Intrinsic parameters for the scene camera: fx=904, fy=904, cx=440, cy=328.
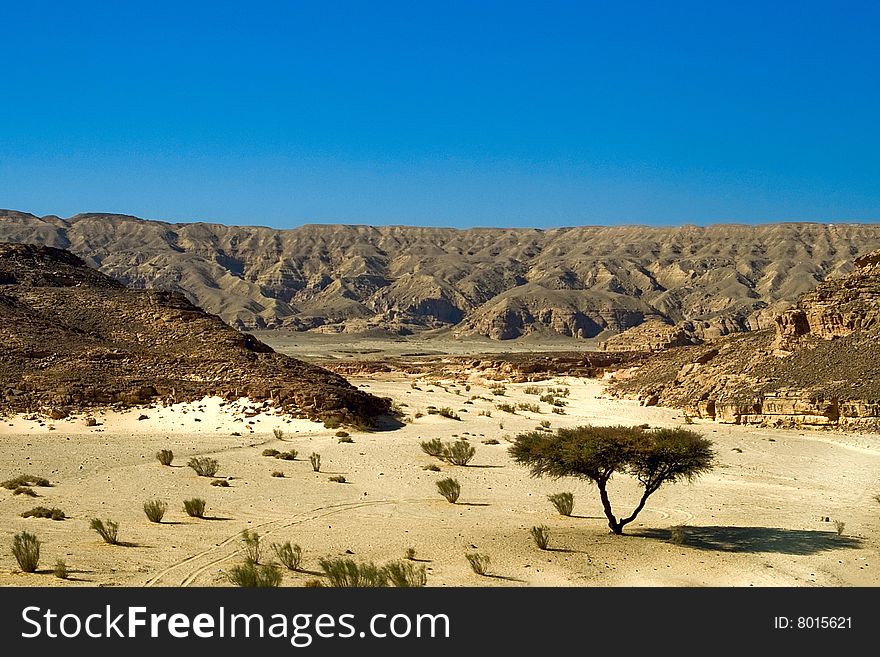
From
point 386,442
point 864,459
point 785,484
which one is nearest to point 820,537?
point 785,484

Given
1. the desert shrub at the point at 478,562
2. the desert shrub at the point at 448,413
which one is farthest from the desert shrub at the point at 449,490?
the desert shrub at the point at 448,413

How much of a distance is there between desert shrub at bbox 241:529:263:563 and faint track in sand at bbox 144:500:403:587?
15cm

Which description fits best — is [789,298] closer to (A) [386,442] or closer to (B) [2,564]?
(A) [386,442]

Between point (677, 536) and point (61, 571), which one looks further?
point (677, 536)

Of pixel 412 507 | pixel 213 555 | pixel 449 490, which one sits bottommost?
pixel 412 507

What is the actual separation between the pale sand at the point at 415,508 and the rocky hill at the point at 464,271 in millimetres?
83325

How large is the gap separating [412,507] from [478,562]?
557 cm

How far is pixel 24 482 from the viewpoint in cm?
1923

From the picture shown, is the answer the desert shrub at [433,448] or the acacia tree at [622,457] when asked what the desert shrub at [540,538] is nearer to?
the acacia tree at [622,457]

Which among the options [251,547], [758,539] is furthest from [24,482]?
[758,539]

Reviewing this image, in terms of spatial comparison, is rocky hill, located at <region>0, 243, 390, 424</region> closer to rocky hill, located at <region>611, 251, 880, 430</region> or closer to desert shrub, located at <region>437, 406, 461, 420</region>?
desert shrub, located at <region>437, 406, 461, 420</region>

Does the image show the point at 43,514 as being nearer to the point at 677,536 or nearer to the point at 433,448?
the point at 677,536

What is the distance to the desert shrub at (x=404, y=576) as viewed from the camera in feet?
35.9
